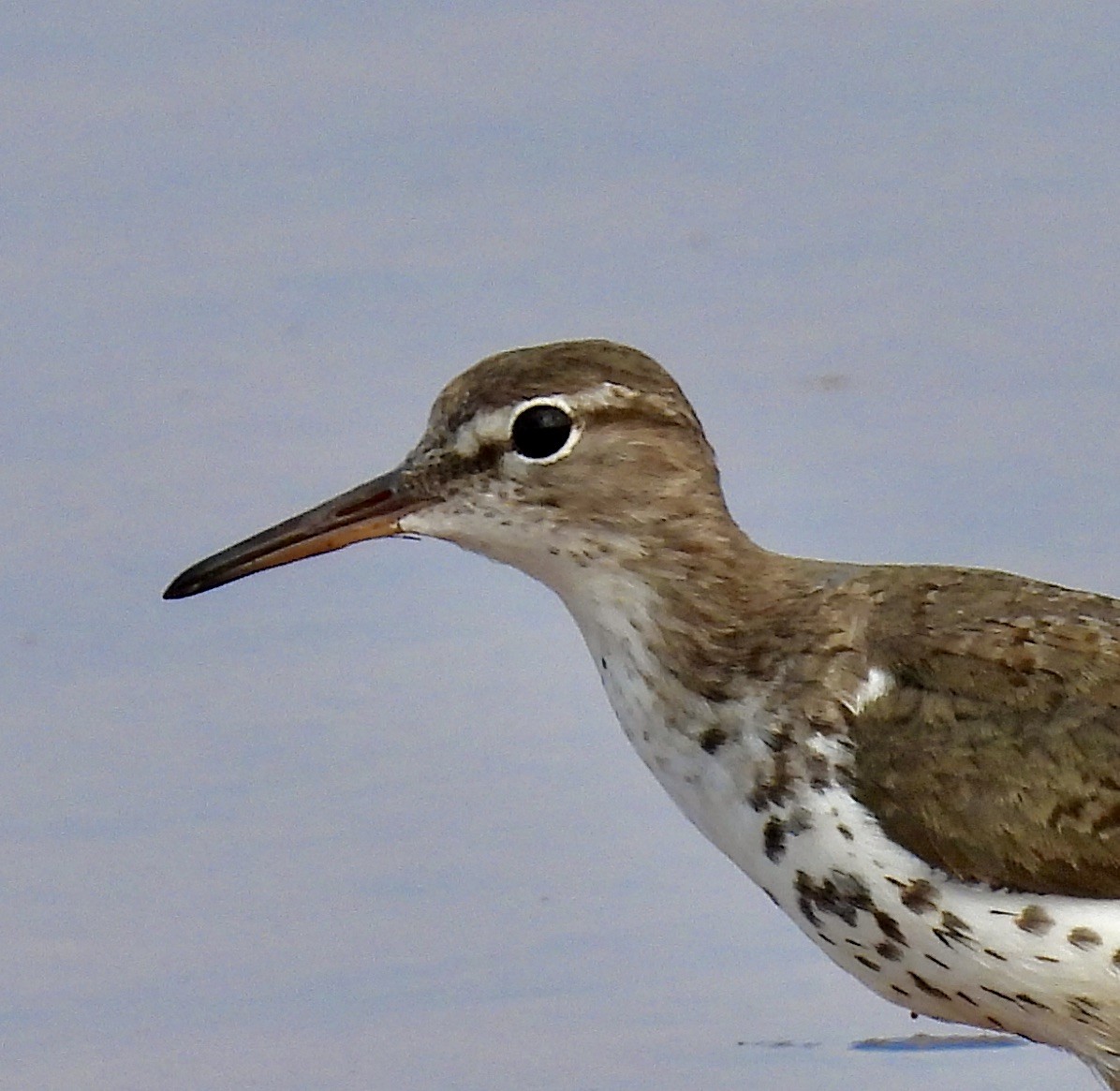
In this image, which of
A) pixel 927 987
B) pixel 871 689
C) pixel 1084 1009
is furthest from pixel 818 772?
pixel 1084 1009

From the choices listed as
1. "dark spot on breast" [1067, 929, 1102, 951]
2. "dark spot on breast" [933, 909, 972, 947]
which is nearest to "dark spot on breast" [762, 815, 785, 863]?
"dark spot on breast" [933, 909, 972, 947]

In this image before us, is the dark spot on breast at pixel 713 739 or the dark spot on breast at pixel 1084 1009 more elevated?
Answer: the dark spot on breast at pixel 713 739

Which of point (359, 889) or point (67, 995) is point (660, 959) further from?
point (67, 995)

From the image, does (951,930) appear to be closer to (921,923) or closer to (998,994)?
(921,923)

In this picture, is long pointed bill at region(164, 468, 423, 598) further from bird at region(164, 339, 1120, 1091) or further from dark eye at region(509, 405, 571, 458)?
dark eye at region(509, 405, 571, 458)

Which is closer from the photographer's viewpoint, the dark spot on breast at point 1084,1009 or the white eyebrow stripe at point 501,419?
the dark spot on breast at point 1084,1009

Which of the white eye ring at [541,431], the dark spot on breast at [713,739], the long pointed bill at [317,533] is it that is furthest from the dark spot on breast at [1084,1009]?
the long pointed bill at [317,533]

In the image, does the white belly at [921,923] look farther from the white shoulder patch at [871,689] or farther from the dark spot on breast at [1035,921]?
the white shoulder patch at [871,689]
